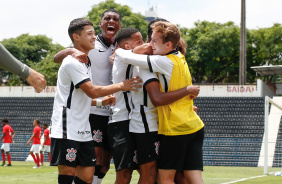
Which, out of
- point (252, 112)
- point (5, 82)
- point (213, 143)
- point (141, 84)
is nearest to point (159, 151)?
point (141, 84)

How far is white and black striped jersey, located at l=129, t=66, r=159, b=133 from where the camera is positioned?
4.93 metres

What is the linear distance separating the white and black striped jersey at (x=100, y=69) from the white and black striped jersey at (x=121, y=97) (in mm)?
408

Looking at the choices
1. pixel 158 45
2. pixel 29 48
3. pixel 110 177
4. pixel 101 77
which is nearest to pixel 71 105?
pixel 101 77

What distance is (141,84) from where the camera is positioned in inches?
196

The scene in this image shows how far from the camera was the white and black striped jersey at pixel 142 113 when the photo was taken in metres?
4.93

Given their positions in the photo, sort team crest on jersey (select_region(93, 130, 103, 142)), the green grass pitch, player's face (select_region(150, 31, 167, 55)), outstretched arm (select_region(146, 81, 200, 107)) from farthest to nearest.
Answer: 1. the green grass pitch
2. team crest on jersey (select_region(93, 130, 103, 142))
3. player's face (select_region(150, 31, 167, 55))
4. outstretched arm (select_region(146, 81, 200, 107))

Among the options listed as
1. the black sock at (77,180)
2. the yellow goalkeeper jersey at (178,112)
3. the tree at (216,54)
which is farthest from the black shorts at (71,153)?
the tree at (216,54)

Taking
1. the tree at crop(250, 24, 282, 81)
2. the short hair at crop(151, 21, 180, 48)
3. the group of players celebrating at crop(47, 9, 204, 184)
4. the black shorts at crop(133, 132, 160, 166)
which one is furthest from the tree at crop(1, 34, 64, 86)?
the short hair at crop(151, 21, 180, 48)

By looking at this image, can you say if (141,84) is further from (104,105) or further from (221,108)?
(221,108)

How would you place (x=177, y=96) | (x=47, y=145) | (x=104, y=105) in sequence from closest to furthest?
(x=177, y=96), (x=104, y=105), (x=47, y=145)

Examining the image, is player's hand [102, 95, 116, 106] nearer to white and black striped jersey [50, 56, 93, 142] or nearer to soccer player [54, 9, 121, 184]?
white and black striped jersey [50, 56, 93, 142]

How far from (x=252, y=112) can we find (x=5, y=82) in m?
46.2

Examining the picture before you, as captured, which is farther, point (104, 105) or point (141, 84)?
point (104, 105)

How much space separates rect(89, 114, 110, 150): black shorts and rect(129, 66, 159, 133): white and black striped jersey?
73 centimetres
